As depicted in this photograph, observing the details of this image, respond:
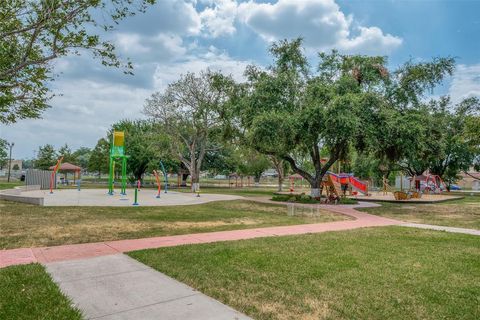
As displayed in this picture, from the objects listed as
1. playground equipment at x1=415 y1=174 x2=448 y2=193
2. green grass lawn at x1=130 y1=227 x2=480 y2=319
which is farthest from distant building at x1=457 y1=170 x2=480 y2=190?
green grass lawn at x1=130 y1=227 x2=480 y2=319

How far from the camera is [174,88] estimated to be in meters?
33.8

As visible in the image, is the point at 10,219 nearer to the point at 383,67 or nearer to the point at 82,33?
the point at 82,33

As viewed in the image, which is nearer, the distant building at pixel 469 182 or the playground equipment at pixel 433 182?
the playground equipment at pixel 433 182

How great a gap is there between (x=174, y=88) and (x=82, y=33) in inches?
1036

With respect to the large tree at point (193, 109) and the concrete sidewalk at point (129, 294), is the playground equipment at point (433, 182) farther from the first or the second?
the concrete sidewalk at point (129, 294)

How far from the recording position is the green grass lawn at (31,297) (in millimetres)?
3824

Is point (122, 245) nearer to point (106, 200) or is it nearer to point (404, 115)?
point (106, 200)

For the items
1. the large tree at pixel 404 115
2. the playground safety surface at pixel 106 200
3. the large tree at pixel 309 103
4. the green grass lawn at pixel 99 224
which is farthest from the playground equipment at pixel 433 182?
the green grass lawn at pixel 99 224

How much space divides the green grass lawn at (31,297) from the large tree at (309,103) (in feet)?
49.0

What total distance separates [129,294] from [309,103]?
17.1m

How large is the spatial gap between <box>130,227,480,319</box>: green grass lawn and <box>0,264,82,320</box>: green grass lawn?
5.39 ft

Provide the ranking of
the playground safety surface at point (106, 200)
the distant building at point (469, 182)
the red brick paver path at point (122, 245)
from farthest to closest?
the distant building at point (469, 182), the playground safety surface at point (106, 200), the red brick paver path at point (122, 245)

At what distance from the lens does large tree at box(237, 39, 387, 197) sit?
728 inches

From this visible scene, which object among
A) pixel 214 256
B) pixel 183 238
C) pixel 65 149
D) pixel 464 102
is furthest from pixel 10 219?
pixel 65 149
